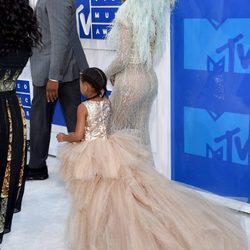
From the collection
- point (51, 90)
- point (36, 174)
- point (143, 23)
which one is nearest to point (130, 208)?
point (143, 23)

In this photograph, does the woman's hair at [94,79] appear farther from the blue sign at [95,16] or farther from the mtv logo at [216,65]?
the blue sign at [95,16]

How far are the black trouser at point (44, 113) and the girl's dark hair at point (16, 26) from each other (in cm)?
150

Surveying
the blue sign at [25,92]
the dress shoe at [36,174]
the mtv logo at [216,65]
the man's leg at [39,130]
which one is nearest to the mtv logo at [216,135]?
the mtv logo at [216,65]

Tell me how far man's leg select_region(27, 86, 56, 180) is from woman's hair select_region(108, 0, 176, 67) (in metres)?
0.91

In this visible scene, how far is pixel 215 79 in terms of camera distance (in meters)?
3.16

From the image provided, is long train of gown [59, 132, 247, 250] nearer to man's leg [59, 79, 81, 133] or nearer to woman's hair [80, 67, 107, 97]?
woman's hair [80, 67, 107, 97]

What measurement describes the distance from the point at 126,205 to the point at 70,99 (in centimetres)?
145

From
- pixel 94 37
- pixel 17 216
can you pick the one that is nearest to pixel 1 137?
pixel 17 216

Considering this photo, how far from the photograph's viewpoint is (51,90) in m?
3.43

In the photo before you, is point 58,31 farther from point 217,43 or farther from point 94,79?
point 217,43

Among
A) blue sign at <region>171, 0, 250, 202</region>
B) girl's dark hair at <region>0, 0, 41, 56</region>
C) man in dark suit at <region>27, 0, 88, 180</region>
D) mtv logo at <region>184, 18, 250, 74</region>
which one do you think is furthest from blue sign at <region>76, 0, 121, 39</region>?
girl's dark hair at <region>0, 0, 41, 56</region>

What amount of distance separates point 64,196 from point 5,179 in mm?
1309

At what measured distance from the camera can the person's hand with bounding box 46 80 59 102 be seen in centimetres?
340

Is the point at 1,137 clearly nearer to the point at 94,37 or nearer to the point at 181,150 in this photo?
the point at 181,150
